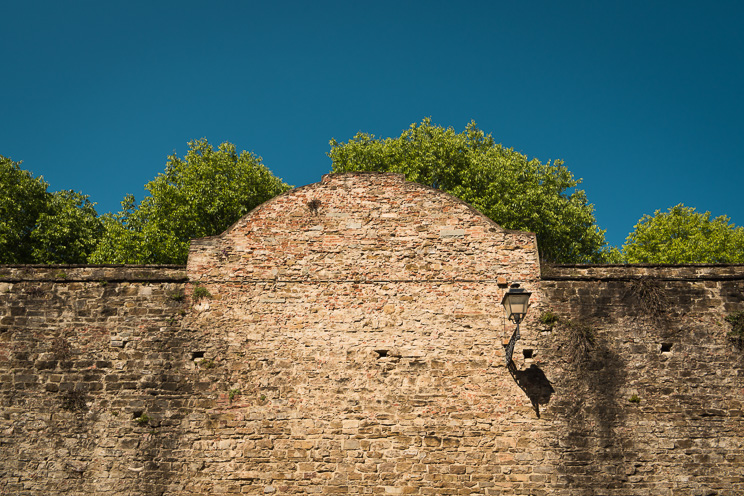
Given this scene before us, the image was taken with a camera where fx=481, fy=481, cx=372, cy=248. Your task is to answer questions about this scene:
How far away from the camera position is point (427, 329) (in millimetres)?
8992

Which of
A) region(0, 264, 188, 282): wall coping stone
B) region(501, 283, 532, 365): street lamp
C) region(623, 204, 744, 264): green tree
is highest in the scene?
region(623, 204, 744, 264): green tree

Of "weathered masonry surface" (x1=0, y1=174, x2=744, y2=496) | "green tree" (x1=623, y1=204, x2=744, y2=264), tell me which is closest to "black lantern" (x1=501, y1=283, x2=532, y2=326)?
"weathered masonry surface" (x1=0, y1=174, x2=744, y2=496)

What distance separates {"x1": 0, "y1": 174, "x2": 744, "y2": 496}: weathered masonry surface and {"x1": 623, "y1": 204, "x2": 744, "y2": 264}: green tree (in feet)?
43.8

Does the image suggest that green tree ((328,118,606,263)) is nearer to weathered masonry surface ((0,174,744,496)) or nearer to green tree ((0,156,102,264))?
weathered masonry surface ((0,174,744,496))

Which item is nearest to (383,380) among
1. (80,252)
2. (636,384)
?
(636,384)

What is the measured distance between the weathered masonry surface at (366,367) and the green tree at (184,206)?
7.38m

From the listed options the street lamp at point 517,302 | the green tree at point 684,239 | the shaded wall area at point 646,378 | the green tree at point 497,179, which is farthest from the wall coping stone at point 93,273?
Answer: the green tree at point 684,239

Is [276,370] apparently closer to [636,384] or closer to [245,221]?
[245,221]

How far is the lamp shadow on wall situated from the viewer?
28.1 ft

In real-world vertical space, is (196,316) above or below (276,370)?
above

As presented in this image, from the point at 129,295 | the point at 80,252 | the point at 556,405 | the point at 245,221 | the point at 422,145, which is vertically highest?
the point at 422,145

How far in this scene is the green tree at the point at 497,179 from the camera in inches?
679

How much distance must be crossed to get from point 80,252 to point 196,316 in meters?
13.6

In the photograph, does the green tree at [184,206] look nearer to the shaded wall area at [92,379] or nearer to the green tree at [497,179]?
the green tree at [497,179]
